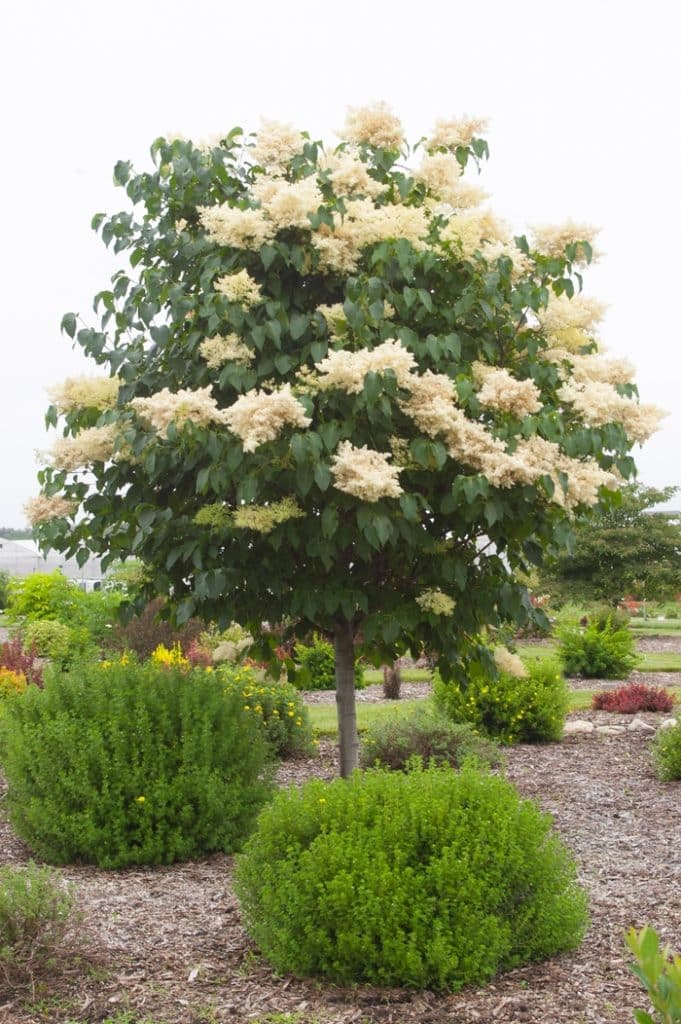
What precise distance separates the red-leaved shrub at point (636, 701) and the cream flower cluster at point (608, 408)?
6.77 metres

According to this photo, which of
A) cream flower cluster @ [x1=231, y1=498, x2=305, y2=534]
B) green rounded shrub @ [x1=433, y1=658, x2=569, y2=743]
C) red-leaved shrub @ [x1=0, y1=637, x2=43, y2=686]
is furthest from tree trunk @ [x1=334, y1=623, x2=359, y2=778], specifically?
red-leaved shrub @ [x1=0, y1=637, x2=43, y2=686]

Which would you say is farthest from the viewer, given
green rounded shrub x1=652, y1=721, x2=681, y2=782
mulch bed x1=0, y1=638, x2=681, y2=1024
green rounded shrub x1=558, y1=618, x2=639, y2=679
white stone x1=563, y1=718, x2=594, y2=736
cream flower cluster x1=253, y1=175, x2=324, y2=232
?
green rounded shrub x1=558, y1=618, x2=639, y2=679

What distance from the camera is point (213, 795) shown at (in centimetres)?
541

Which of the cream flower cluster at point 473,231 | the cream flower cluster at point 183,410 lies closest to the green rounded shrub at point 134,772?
the cream flower cluster at point 183,410

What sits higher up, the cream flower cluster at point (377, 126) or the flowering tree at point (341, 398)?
the cream flower cluster at point (377, 126)

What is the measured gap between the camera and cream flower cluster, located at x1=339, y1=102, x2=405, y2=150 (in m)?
5.44

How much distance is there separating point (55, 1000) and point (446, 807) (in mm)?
1562

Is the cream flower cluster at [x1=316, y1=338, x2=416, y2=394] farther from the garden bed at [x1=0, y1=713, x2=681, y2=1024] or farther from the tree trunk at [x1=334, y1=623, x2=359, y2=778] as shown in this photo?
the garden bed at [x1=0, y1=713, x2=681, y2=1024]

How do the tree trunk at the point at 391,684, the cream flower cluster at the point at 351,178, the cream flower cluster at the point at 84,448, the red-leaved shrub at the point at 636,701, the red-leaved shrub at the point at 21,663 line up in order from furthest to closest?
the tree trunk at the point at 391,684 → the red-leaved shrub at the point at 636,701 → the red-leaved shrub at the point at 21,663 → the cream flower cluster at the point at 84,448 → the cream flower cluster at the point at 351,178

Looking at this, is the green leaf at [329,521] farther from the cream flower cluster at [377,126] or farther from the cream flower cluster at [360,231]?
the cream flower cluster at [377,126]

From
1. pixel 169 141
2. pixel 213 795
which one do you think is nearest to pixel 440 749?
pixel 213 795

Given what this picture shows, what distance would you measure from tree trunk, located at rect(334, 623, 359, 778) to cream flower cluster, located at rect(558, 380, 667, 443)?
1.86 metres

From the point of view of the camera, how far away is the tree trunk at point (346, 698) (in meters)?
6.01

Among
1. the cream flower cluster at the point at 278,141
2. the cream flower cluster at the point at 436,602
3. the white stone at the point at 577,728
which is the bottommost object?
the white stone at the point at 577,728
